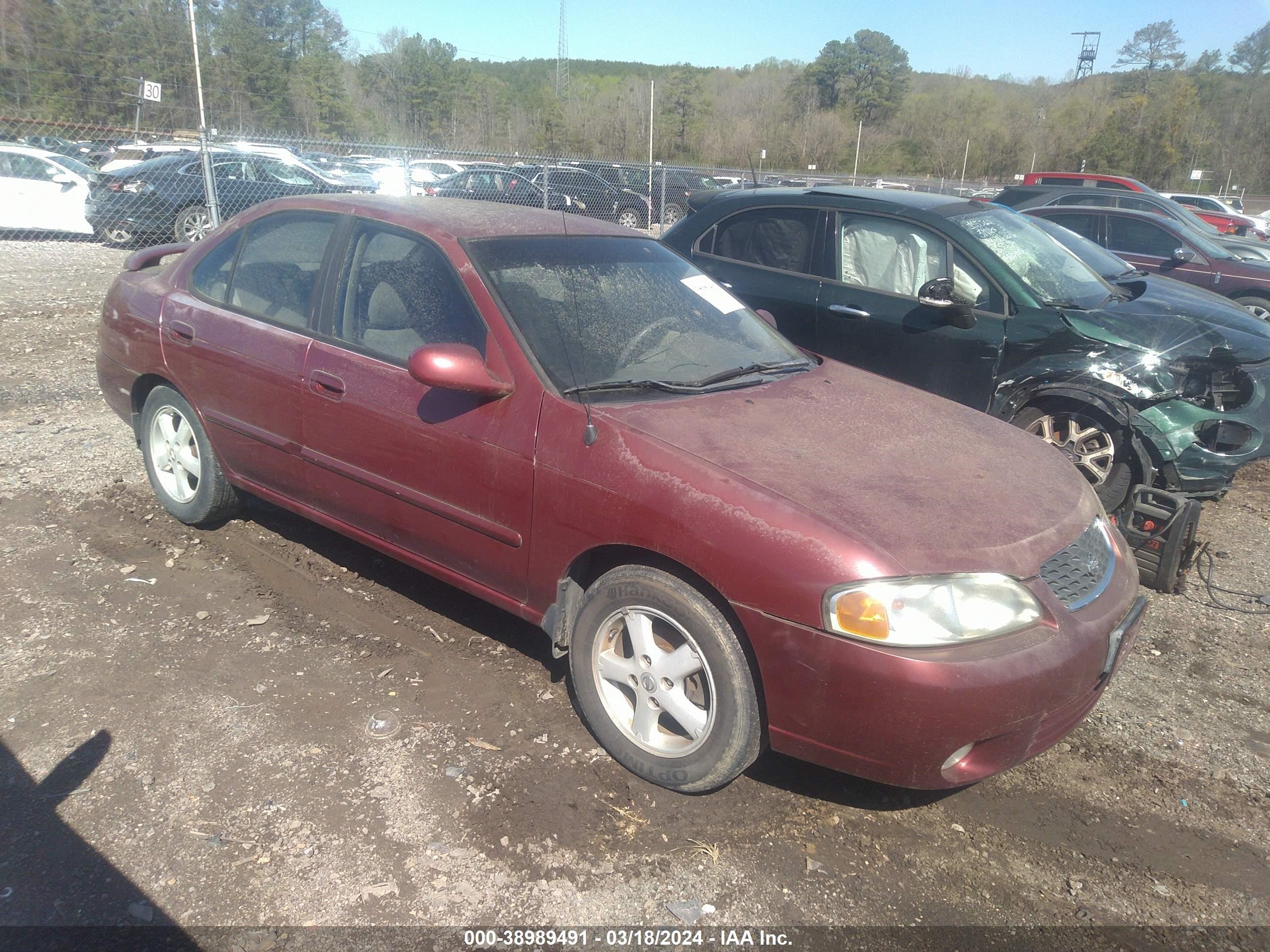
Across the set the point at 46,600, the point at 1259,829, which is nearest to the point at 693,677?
the point at 1259,829

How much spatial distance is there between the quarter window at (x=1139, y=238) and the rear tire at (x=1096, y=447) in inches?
252

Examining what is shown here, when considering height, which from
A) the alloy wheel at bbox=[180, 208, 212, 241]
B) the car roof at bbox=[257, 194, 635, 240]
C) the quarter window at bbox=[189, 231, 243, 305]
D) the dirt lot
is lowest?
the dirt lot

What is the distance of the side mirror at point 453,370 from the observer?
9.80 feet

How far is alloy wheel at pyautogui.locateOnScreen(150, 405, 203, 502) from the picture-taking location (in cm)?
447

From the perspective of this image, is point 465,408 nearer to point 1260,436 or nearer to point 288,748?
point 288,748

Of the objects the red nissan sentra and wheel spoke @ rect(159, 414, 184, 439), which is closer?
the red nissan sentra

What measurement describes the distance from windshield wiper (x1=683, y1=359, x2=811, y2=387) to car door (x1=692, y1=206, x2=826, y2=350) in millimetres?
2002

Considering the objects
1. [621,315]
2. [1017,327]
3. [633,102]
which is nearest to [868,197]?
[1017,327]

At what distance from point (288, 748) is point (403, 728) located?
36 cm

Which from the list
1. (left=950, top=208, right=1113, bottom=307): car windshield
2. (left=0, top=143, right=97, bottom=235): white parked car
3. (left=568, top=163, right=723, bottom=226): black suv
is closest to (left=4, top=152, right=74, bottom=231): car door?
(left=0, top=143, right=97, bottom=235): white parked car

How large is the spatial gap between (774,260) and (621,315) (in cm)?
279

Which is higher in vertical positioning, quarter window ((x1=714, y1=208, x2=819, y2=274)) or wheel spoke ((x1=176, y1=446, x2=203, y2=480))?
quarter window ((x1=714, y1=208, x2=819, y2=274))

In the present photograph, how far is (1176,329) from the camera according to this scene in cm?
520

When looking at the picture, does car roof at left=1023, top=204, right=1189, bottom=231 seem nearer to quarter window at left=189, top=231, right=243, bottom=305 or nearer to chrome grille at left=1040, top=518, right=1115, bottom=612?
chrome grille at left=1040, top=518, right=1115, bottom=612
